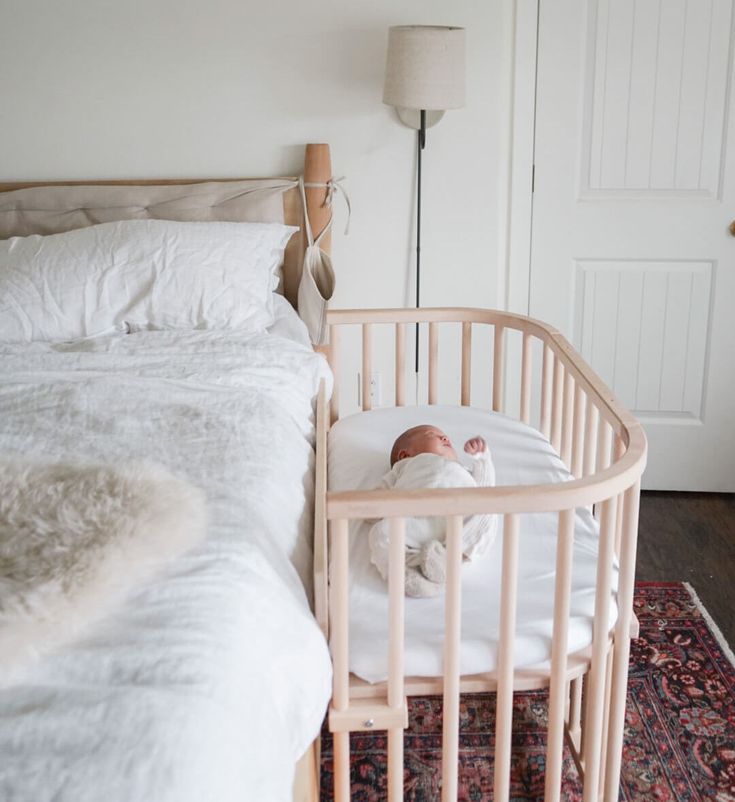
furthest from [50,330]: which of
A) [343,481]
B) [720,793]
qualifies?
[720,793]

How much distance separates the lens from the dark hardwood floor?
8.21ft

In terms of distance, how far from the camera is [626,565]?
1442 mm

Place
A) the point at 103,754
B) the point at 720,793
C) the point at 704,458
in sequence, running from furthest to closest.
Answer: the point at 704,458, the point at 720,793, the point at 103,754

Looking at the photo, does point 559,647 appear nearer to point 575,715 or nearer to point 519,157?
point 575,715

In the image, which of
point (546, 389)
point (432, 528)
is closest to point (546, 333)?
point (546, 389)

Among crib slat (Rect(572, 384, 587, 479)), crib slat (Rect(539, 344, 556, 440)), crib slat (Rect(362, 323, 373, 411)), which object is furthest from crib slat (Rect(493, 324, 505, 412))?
crib slat (Rect(572, 384, 587, 479))

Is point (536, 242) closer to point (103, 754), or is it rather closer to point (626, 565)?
point (626, 565)

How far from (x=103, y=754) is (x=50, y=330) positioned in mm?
1538

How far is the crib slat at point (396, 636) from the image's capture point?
51.4 inches

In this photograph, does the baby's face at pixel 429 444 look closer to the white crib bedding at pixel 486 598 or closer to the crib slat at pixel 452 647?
the white crib bedding at pixel 486 598

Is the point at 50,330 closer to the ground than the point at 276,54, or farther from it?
closer to the ground

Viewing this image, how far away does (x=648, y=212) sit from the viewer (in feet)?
9.53

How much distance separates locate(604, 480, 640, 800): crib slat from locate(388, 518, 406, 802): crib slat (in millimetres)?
340

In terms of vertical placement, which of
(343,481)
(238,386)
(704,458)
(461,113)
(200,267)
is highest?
(461,113)
